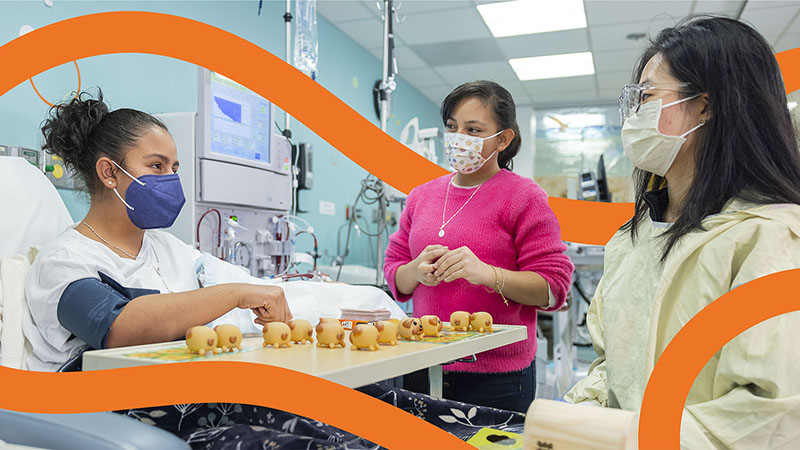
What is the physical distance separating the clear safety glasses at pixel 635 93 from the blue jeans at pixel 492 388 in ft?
2.47

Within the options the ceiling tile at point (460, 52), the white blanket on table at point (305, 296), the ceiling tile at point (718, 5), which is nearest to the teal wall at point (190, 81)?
the white blanket on table at point (305, 296)

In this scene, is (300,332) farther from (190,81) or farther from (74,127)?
(190,81)

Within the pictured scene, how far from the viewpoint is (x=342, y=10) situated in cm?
494

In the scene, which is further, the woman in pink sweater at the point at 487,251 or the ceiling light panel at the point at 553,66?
the ceiling light panel at the point at 553,66

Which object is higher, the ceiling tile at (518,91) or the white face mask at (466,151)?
the ceiling tile at (518,91)

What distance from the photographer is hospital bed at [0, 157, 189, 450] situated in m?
0.94

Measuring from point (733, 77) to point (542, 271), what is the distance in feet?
2.36

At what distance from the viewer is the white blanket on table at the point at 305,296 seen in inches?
66.0

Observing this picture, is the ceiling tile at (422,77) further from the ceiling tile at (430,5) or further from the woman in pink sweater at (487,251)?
the woman in pink sweater at (487,251)

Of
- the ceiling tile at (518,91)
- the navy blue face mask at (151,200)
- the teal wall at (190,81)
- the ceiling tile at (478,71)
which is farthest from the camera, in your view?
the ceiling tile at (518,91)

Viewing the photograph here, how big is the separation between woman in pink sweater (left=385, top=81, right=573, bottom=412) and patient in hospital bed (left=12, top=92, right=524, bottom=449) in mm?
305

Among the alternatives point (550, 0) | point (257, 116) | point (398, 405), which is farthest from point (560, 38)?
point (398, 405)

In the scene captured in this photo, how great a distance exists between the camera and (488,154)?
1804 mm

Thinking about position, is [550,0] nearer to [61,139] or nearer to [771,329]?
[61,139]
